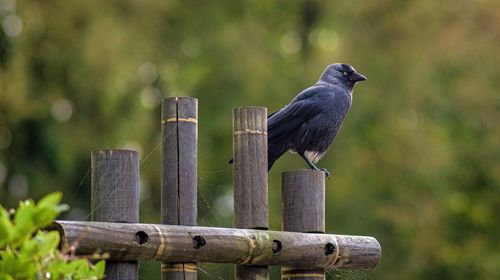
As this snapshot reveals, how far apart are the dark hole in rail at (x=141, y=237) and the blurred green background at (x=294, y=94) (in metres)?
10.2

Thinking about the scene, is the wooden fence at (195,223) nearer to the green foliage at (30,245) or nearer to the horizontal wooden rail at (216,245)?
the horizontal wooden rail at (216,245)

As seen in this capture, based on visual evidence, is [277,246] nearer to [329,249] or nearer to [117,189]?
[329,249]

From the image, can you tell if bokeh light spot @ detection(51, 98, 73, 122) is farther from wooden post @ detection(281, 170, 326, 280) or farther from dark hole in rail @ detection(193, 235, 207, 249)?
dark hole in rail @ detection(193, 235, 207, 249)

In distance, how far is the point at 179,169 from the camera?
5406mm

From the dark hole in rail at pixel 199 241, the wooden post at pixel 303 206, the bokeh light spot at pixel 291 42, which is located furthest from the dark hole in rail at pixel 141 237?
the bokeh light spot at pixel 291 42

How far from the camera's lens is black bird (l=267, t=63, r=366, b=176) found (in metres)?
7.39

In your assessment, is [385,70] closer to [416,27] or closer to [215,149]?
[416,27]

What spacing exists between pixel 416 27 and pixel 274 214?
187 inches

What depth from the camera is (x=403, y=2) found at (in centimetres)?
1952

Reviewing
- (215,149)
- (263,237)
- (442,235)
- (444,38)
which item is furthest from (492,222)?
(263,237)

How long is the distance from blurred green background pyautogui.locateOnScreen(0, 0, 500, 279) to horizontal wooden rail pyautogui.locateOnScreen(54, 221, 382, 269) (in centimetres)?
942

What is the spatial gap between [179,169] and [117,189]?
1.23ft

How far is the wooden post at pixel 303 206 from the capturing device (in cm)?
580

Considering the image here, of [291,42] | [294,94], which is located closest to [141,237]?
[294,94]
